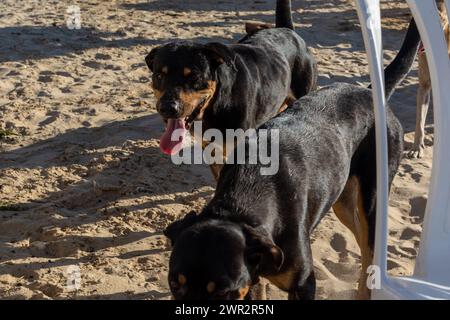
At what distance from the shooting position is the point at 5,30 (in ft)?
35.7

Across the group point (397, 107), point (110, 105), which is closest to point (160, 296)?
point (110, 105)

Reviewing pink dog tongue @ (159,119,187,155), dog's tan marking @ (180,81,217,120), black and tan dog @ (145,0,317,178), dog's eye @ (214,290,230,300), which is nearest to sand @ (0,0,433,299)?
pink dog tongue @ (159,119,187,155)

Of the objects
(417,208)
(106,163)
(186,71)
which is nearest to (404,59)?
(186,71)

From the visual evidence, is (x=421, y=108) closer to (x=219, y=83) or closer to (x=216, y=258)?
(x=219, y=83)

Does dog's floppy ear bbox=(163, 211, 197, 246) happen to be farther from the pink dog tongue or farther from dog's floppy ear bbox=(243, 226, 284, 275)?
the pink dog tongue

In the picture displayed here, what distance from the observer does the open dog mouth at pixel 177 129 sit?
19.3 ft

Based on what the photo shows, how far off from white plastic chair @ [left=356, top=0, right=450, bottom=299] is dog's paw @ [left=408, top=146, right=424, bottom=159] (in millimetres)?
4137

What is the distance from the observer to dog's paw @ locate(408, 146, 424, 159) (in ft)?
25.1

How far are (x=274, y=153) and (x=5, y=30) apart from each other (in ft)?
24.9

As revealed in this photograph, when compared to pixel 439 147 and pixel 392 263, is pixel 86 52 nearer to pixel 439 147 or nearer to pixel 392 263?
pixel 392 263

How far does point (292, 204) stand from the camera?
13.8 feet

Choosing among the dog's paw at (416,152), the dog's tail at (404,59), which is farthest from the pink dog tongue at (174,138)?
the dog's paw at (416,152)

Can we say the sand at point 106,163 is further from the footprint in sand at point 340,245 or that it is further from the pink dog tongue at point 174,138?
A: the pink dog tongue at point 174,138
